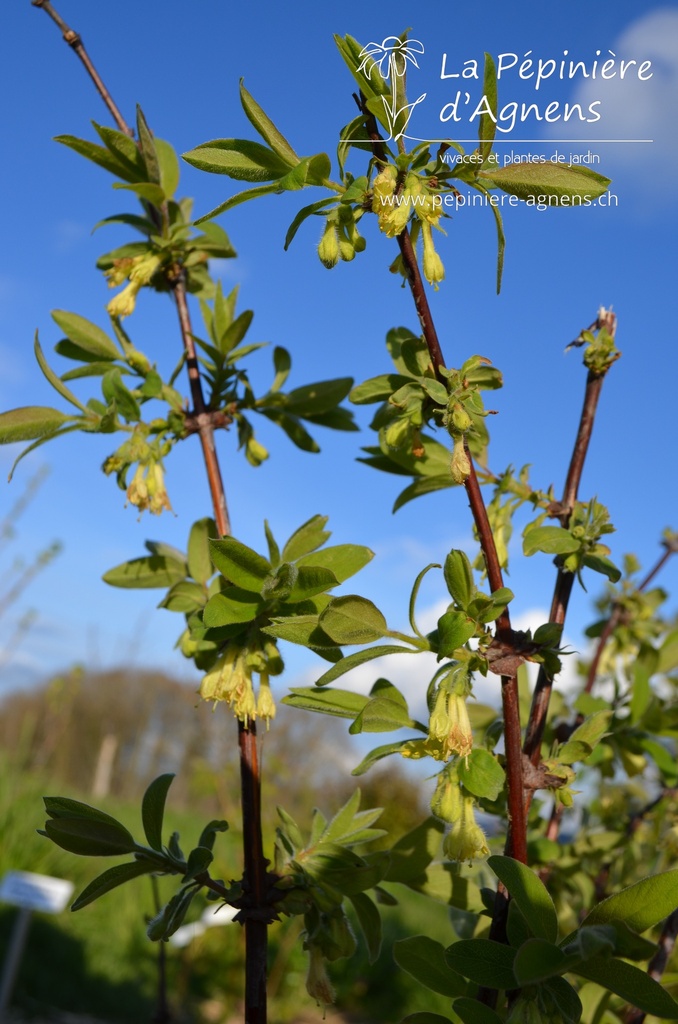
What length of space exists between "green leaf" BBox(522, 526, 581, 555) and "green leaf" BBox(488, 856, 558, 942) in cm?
37

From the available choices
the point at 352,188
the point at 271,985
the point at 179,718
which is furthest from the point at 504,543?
the point at 179,718

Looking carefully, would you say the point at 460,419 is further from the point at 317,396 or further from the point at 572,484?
the point at 317,396

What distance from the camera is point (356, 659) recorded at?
78 cm

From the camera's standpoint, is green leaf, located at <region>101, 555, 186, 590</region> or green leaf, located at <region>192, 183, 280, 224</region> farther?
green leaf, located at <region>101, 555, 186, 590</region>

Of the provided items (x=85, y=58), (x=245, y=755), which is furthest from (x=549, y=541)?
(x=85, y=58)

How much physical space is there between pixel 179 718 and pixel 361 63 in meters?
20.4

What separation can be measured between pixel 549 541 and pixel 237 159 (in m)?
0.50

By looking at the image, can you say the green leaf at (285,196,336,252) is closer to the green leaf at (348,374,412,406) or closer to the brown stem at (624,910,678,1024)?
the green leaf at (348,374,412,406)

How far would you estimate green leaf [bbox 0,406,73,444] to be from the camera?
42.6 inches

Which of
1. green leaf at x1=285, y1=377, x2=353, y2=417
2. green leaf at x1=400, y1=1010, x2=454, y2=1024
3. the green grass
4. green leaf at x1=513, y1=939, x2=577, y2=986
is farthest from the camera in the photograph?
the green grass

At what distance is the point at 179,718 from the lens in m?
20.1

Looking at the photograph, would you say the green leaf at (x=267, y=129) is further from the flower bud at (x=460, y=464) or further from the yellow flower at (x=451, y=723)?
the yellow flower at (x=451, y=723)

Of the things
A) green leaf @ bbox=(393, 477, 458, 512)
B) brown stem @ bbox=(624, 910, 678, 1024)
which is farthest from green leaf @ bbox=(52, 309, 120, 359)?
brown stem @ bbox=(624, 910, 678, 1024)

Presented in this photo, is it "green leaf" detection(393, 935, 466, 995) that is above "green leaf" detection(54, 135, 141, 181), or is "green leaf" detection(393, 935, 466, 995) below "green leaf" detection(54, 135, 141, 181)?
below
